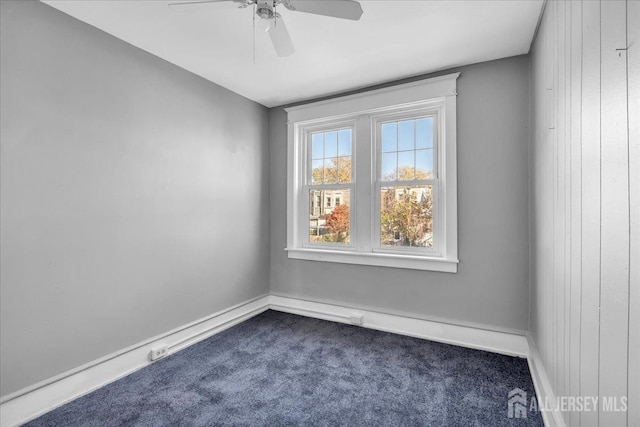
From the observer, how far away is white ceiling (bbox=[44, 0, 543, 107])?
1997 millimetres

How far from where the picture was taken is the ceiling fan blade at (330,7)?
4.83 feet

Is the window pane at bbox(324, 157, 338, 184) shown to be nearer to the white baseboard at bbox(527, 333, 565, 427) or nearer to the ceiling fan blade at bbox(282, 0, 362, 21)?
the ceiling fan blade at bbox(282, 0, 362, 21)

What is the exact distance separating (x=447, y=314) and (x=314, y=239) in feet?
Result: 5.49

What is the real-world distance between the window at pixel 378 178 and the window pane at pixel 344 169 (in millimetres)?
12

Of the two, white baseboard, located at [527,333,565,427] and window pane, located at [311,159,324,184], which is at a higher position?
window pane, located at [311,159,324,184]

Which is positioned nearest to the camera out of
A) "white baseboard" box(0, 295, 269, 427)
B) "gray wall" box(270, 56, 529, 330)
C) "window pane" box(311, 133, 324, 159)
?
"white baseboard" box(0, 295, 269, 427)

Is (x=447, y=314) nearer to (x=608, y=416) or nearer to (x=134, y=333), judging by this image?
(x=608, y=416)

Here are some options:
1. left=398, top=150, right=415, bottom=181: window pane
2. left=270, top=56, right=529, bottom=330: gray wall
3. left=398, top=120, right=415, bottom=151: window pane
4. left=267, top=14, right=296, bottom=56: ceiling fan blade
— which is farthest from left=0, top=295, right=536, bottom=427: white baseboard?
left=267, top=14, right=296, bottom=56: ceiling fan blade

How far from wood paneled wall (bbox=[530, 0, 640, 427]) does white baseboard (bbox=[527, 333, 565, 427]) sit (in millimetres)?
79

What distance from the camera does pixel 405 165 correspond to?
10.3 ft

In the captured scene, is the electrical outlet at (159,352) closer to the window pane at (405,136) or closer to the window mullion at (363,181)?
the window mullion at (363,181)

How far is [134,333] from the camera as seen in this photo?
2.39m

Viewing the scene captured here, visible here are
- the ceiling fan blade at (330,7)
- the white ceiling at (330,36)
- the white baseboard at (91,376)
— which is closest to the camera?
the ceiling fan blade at (330,7)
